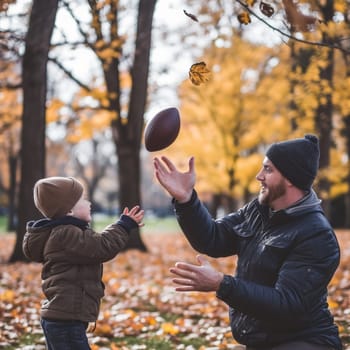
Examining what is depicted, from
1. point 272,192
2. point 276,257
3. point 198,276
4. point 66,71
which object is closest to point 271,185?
point 272,192

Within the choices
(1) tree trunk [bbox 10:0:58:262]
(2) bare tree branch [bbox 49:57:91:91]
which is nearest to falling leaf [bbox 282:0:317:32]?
(1) tree trunk [bbox 10:0:58:262]

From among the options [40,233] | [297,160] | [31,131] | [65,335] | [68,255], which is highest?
[31,131]

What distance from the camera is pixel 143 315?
7.19 meters

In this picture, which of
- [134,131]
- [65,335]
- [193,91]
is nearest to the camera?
[65,335]

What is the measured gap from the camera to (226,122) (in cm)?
2152

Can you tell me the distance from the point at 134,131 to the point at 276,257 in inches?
464

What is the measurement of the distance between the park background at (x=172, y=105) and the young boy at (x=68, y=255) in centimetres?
105

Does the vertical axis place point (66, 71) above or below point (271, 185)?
above

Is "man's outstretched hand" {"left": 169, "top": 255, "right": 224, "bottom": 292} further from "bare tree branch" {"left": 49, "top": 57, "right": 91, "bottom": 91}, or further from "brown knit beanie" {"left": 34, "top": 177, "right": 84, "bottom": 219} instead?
"bare tree branch" {"left": 49, "top": 57, "right": 91, "bottom": 91}

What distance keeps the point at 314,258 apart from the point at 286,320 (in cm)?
35

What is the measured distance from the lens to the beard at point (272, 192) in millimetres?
3371

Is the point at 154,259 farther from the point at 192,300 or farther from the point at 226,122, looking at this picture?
the point at 226,122

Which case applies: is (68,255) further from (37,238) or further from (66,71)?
(66,71)

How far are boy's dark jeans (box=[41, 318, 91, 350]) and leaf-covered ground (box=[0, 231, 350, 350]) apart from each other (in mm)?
1621
